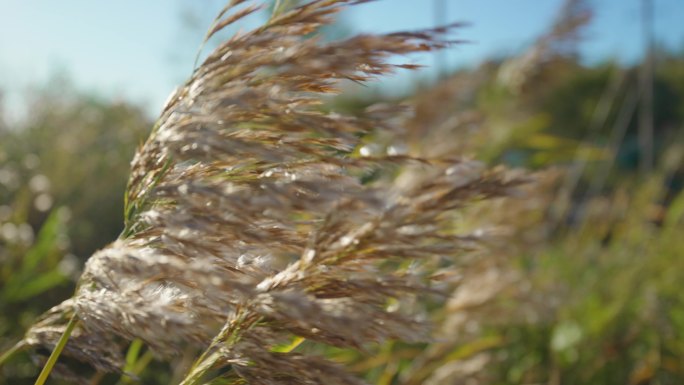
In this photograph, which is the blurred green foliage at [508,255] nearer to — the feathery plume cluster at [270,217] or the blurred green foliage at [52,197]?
the blurred green foliage at [52,197]

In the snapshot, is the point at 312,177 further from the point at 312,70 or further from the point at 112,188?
the point at 112,188

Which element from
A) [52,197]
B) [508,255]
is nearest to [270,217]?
[508,255]

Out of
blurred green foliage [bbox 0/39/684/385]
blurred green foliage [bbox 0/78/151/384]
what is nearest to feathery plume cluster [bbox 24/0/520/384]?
blurred green foliage [bbox 0/39/684/385]

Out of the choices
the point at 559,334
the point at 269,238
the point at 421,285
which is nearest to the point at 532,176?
the point at 421,285

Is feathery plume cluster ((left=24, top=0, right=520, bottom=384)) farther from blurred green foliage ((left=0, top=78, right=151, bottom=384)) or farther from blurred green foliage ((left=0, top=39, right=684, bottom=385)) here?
blurred green foliage ((left=0, top=78, right=151, bottom=384))

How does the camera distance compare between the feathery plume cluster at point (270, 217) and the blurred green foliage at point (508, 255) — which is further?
the blurred green foliage at point (508, 255)

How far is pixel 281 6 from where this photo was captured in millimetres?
855

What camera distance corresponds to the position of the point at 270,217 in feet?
2.37

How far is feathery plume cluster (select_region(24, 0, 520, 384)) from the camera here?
2.24 ft

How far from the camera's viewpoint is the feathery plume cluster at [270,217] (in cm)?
68

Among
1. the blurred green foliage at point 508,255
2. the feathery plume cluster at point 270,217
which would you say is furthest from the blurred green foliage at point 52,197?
the feathery plume cluster at point 270,217

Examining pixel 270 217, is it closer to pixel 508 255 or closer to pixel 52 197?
pixel 508 255

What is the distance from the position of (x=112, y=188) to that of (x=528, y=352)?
258 cm

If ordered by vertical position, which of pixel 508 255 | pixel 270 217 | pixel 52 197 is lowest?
pixel 508 255
